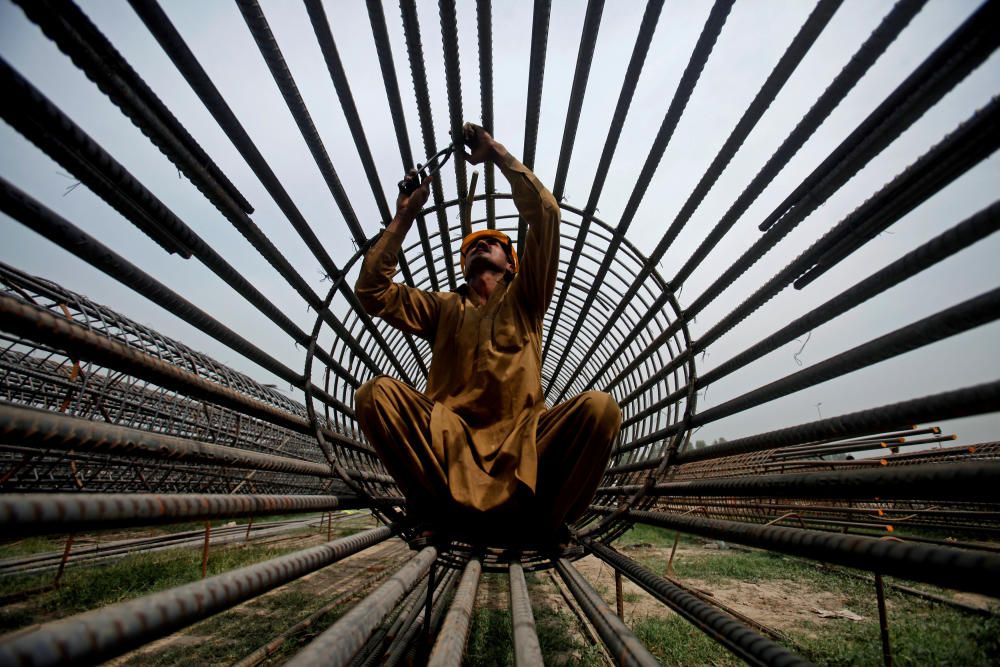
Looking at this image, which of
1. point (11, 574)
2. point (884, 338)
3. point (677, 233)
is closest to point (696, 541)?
point (677, 233)

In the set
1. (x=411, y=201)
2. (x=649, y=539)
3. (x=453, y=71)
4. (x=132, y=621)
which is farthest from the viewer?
(x=649, y=539)

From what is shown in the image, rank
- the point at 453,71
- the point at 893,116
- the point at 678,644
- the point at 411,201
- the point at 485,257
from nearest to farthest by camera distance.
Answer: the point at 893,116 < the point at 453,71 < the point at 411,201 < the point at 485,257 < the point at 678,644

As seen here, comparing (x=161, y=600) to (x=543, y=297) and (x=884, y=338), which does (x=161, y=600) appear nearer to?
(x=884, y=338)

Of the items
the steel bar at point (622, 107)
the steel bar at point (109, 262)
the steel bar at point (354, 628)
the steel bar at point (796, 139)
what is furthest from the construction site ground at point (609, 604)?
the steel bar at point (622, 107)

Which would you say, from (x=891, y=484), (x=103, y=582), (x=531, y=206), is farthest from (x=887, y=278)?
(x=103, y=582)

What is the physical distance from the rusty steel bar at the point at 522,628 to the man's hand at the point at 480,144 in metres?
1.54

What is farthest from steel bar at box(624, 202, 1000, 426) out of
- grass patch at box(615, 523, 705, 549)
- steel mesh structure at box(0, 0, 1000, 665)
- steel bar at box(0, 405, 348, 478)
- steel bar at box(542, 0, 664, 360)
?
grass patch at box(615, 523, 705, 549)

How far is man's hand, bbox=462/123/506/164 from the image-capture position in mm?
1602

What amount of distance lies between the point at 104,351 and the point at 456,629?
941 mm

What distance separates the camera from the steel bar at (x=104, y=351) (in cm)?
67

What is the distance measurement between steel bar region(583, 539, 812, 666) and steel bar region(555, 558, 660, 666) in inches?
5.9

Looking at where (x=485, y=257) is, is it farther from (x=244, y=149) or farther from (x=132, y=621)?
(x=132, y=621)

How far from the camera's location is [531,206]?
5.59 feet

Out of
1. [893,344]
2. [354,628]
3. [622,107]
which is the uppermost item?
[622,107]
